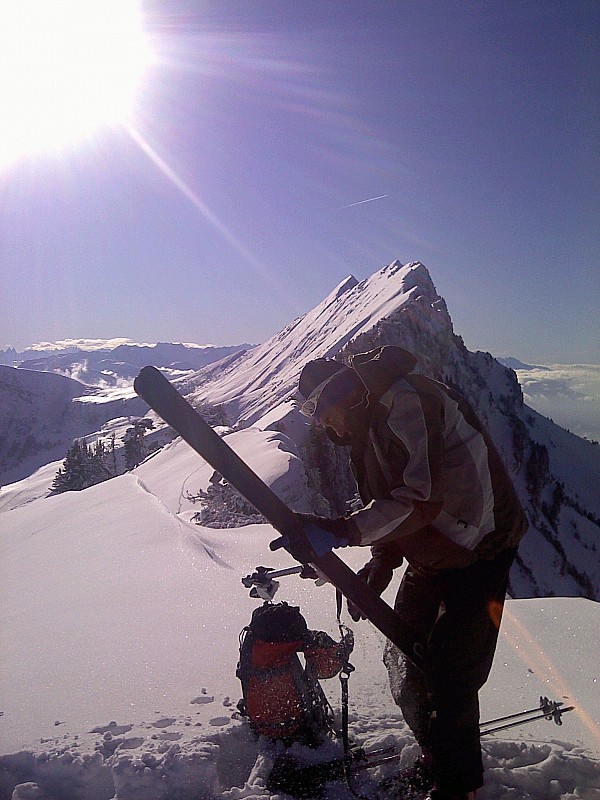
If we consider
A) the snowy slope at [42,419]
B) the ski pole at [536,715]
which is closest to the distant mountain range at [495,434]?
the ski pole at [536,715]

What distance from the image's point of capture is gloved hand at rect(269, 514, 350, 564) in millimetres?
2689

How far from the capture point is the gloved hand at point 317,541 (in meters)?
2.69

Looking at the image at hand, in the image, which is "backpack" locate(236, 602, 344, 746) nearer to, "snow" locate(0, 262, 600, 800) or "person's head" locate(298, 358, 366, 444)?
"snow" locate(0, 262, 600, 800)

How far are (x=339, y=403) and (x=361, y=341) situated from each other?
5156cm

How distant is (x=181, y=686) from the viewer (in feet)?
11.7

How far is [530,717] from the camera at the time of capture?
346 cm

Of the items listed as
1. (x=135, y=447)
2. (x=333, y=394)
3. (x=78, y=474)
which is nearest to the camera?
(x=333, y=394)

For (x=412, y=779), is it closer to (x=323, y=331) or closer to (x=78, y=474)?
(x=78, y=474)

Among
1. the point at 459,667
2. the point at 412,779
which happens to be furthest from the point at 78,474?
the point at 459,667

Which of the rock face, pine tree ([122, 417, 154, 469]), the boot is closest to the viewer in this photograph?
the boot

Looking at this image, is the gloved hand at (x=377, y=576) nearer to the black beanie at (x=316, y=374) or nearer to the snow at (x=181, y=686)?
the snow at (x=181, y=686)

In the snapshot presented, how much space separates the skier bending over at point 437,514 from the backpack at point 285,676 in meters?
0.59

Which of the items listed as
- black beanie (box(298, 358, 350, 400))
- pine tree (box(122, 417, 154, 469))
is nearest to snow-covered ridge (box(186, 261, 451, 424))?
pine tree (box(122, 417, 154, 469))

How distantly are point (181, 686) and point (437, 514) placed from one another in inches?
88.7
